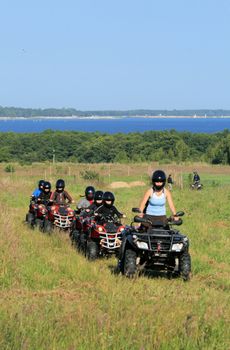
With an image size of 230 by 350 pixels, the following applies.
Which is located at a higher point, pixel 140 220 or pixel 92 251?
pixel 140 220

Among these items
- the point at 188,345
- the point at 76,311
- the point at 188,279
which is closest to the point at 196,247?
the point at 188,279

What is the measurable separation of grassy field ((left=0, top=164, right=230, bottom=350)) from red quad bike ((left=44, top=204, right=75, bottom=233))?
40 cm

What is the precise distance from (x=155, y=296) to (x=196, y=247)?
18.8 feet

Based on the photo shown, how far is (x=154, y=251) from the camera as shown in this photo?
31.9ft

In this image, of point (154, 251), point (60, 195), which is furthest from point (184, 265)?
point (60, 195)

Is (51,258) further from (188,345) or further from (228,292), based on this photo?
(188,345)

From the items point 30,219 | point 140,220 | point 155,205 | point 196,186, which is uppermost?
point 155,205

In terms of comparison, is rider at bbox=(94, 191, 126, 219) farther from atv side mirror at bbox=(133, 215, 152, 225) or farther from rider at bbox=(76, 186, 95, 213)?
rider at bbox=(76, 186, 95, 213)

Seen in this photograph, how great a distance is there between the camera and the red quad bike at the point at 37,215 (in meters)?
16.7

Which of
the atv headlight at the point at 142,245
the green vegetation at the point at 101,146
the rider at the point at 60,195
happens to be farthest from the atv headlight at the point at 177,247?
the green vegetation at the point at 101,146

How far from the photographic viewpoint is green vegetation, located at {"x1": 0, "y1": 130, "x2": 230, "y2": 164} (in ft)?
326

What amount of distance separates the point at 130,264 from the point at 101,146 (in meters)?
93.7

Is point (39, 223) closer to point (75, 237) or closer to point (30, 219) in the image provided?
point (30, 219)

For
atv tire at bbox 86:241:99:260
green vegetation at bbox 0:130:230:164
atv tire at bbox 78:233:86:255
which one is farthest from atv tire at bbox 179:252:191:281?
green vegetation at bbox 0:130:230:164
